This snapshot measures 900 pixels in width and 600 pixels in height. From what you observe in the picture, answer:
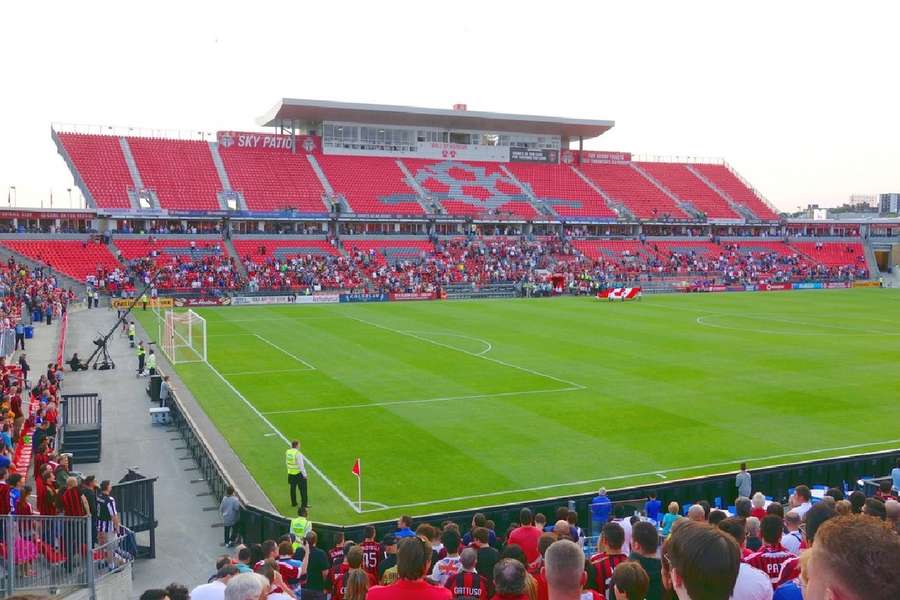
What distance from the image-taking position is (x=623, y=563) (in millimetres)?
5145

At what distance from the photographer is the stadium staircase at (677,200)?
8431 centimetres

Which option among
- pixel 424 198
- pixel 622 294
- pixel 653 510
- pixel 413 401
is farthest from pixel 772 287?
pixel 653 510

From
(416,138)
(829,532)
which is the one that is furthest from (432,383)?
(416,138)

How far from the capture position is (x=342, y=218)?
70.4 metres

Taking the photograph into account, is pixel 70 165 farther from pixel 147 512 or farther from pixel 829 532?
pixel 829 532

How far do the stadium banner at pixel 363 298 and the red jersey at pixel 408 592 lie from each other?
179 feet

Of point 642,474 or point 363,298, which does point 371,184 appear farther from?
point 642,474

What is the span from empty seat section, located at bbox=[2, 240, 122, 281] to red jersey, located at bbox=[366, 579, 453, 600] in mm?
56667

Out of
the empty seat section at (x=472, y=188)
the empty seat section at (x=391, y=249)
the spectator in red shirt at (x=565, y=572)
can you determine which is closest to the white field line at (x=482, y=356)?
the spectator in red shirt at (x=565, y=572)

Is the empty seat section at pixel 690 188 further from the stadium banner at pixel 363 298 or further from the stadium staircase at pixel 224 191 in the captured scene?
the stadium staircase at pixel 224 191

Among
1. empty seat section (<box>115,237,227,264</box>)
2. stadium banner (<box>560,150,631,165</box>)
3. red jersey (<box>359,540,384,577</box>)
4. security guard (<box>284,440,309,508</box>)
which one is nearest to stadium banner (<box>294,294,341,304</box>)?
empty seat section (<box>115,237,227,264</box>)

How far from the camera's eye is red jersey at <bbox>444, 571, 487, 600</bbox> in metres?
6.95

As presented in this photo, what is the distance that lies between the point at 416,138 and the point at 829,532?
83.7m

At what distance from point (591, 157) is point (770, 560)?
89.6m
